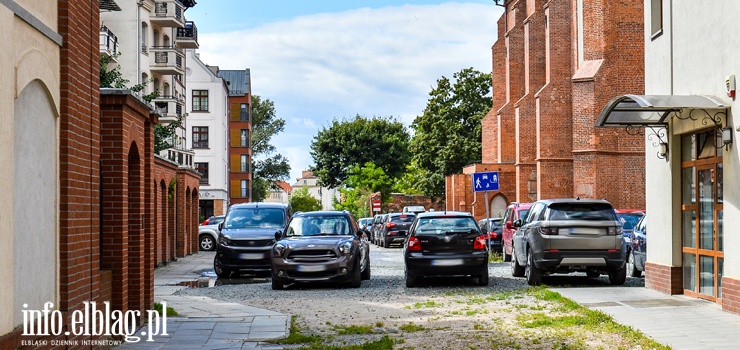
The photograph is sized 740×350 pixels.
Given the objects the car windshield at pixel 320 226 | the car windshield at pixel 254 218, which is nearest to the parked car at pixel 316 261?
the car windshield at pixel 320 226

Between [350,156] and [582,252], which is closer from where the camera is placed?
[582,252]

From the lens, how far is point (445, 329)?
1176cm

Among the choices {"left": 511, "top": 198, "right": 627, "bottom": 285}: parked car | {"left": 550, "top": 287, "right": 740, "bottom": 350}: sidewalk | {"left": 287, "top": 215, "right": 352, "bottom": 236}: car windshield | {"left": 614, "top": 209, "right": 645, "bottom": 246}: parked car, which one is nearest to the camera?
{"left": 550, "top": 287, "right": 740, "bottom": 350}: sidewalk

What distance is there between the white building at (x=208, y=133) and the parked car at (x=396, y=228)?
34552 mm

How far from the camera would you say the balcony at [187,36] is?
2453 inches

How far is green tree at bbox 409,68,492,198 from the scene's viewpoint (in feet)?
220

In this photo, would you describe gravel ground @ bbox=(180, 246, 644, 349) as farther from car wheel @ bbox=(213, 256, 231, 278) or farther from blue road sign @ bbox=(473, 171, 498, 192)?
blue road sign @ bbox=(473, 171, 498, 192)

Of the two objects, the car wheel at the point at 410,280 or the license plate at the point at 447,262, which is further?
the car wheel at the point at 410,280

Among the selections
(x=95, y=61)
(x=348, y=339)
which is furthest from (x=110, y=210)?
(x=348, y=339)

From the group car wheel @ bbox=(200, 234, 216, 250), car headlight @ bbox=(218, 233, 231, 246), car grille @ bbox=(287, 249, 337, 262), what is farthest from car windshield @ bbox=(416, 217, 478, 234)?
car wheel @ bbox=(200, 234, 216, 250)

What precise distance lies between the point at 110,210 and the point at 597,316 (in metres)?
6.43

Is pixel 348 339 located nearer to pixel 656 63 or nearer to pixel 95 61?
pixel 95 61

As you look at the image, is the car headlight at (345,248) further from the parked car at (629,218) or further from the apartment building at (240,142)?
the apartment building at (240,142)

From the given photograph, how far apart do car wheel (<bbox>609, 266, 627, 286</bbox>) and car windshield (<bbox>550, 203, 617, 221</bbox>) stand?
111cm
